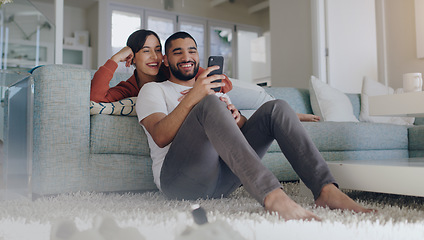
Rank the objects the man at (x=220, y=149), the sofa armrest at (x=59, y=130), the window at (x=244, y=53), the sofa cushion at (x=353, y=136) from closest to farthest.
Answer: the man at (x=220, y=149), the sofa armrest at (x=59, y=130), the sofa cushion at (x=353, y=136), the window at (x=244, y=53)

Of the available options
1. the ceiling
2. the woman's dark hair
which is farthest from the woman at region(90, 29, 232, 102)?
the ceiling

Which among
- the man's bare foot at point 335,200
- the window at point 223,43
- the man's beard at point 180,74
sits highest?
the window at point 223,43

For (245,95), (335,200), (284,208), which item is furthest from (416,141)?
(284,208)

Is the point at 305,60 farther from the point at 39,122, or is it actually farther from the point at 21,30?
the point at 39,122

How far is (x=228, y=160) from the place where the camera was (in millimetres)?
1160

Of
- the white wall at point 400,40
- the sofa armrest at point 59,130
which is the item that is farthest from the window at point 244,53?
the sofa armrest at point 59,130

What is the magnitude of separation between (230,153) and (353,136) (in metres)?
1.45

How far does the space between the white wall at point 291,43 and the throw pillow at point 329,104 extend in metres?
1.40

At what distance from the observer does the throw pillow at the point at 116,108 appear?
1.73 metres

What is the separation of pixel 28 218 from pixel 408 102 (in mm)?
1502

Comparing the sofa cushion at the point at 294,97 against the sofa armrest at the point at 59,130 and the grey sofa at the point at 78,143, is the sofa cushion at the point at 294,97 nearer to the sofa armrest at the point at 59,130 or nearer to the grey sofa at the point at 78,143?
the grey sofa at the point at 78,143

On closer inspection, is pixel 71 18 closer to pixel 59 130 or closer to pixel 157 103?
pixel 59 130

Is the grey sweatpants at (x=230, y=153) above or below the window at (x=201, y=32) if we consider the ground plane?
below

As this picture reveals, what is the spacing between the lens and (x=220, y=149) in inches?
46.4
